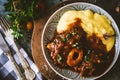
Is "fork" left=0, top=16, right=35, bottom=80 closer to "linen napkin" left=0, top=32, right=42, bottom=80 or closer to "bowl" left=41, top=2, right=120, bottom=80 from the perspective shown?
"linen napkin" left=0, top=32, right=42, bottom=80

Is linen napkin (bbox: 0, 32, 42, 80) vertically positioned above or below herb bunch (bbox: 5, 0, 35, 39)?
below

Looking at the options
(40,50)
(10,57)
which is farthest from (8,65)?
(40,50)

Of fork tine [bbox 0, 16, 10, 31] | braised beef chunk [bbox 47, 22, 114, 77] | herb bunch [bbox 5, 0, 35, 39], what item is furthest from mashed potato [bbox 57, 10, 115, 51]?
fork tine [bbox 0, 16, 10, 31]

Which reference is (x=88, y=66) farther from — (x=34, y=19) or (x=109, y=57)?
(x=34, y=19)

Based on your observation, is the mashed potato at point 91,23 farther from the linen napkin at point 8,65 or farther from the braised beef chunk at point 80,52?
the linen napkin at point 8,65

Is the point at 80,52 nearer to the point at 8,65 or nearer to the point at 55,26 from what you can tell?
the point at 55,26

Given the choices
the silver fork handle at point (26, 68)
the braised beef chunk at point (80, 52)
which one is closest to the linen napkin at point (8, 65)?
the silver fork handle at point (26, 68)

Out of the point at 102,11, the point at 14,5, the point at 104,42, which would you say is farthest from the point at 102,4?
the point at 14,5
